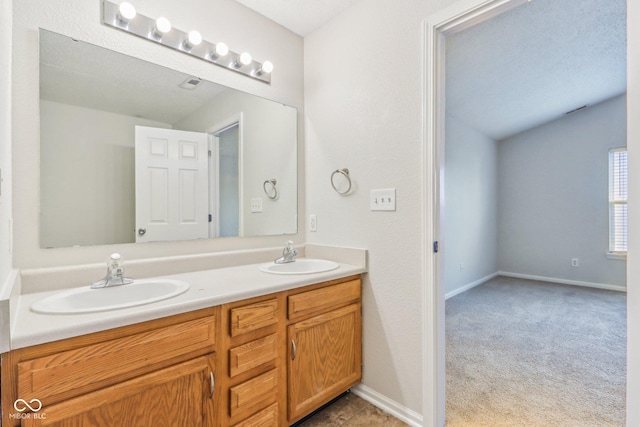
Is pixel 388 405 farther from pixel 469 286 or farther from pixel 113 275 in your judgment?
pixel 469 286

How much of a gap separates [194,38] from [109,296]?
134 cm

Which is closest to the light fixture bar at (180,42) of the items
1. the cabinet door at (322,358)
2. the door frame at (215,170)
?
the door frame at (215,170)

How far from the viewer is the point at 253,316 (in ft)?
4.19

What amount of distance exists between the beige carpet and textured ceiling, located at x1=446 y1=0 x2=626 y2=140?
2419mm

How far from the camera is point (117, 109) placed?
Result: 1.46m

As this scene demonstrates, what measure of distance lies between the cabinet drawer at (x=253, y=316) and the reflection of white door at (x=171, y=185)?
25.2 inches

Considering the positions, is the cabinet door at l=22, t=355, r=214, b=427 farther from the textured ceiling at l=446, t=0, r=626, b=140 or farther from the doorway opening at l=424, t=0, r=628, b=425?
the textured ceiling at l=446, t=0, r=626, b=140

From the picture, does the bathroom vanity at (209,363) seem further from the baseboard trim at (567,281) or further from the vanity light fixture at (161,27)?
the baseboard trim at (567,281)

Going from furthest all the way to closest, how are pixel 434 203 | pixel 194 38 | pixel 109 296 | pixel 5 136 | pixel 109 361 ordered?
pixel 194 38, pixel 434 203, pixel 109 296, pixel 5 136, pixel 109 361

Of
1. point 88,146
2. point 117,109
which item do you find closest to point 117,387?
point 88,146

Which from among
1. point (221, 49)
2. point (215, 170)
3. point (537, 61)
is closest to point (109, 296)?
point (215, 170)

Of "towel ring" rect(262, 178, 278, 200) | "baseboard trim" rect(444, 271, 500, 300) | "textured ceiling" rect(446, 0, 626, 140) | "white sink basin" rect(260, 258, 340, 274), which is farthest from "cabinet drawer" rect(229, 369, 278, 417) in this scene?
"baseboard trim" rect(444, 271, 500, 300)

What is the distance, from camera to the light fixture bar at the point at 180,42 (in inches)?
55.5

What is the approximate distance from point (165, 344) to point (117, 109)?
1.13 metres
